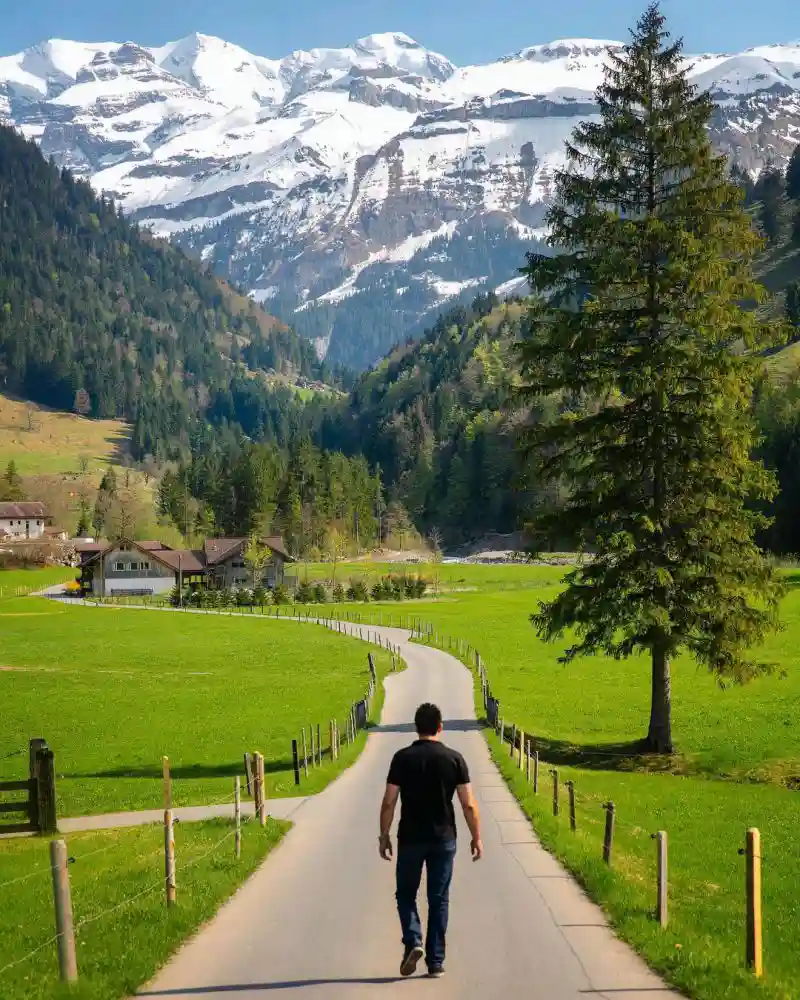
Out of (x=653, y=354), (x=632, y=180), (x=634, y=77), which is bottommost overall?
(x=653, y=354)

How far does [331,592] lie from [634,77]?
100 metres

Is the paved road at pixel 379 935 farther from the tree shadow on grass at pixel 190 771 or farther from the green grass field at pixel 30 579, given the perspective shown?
the green grass field at pixel 30 579

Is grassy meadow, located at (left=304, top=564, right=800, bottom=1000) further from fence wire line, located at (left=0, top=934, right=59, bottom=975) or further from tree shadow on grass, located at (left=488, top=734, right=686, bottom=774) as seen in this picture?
fence wire line, located at (left=0, top=934, right=59, bottom=975)

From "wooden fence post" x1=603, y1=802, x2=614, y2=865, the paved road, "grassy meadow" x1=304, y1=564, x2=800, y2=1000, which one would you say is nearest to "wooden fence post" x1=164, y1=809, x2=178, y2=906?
the paved road

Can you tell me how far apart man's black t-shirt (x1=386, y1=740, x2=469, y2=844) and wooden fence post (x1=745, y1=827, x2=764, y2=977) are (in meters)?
3.28

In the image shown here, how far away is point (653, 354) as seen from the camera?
29.8 metres

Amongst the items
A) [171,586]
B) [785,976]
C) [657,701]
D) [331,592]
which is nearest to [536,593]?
[331,592]

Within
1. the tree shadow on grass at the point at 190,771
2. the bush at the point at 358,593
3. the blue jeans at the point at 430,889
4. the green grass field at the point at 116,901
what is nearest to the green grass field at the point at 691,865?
the blue jeans at the point at 430,889

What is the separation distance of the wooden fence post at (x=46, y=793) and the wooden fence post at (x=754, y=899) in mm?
15371

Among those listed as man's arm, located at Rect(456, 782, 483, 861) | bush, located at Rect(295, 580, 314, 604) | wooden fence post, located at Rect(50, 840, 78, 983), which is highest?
man's arm, located at Rect(456, 782, 483, 861)

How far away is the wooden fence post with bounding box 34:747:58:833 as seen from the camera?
2228 centimetres

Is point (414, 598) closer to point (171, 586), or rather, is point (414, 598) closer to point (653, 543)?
point (171, 586)

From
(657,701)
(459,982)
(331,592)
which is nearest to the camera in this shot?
(459,982)

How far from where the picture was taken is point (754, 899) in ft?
38.1
